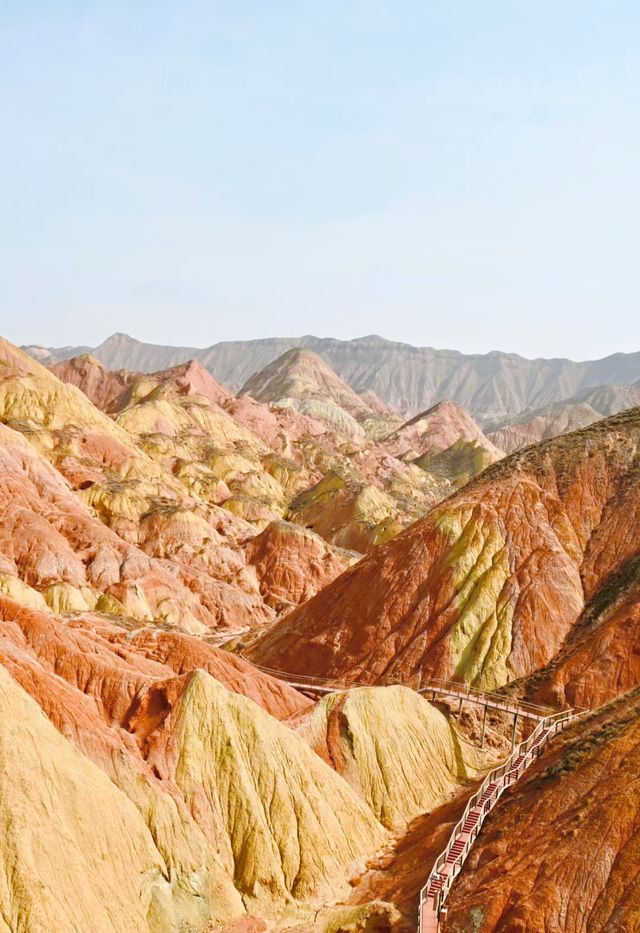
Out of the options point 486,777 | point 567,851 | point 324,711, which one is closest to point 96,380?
point 324,711

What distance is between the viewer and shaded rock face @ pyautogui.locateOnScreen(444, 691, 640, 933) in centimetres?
2656

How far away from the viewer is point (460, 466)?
171 m

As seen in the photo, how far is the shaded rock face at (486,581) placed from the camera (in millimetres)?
55062

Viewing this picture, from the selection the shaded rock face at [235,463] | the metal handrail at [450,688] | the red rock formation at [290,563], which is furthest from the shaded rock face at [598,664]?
the shaded rock face at [235,463]

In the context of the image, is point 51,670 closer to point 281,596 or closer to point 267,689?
point 267,689

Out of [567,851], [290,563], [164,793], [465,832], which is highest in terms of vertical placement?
[290,563]

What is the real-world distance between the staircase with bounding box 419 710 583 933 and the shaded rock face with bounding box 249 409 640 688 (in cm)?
1349

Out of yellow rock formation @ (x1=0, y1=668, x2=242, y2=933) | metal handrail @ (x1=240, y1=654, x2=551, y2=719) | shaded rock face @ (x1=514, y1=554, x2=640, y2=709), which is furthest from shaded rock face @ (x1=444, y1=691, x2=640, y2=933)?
shaded rock face @ (x1=514, y1=554, x2=640, y2=709)

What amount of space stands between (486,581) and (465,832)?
86.1ft

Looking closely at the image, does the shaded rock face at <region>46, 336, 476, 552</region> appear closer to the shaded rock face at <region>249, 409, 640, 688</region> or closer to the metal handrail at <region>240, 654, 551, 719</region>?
the shaded rock face at <region>249, 409, 640, 688</region>

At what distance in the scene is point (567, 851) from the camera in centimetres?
2830

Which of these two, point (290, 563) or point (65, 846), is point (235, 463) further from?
point (65, 846)

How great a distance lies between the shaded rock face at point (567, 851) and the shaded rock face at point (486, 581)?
65.8 feet

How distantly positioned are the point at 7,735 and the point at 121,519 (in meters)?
66.3
